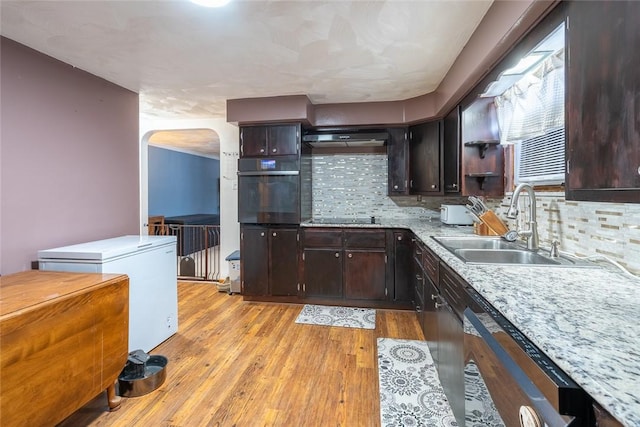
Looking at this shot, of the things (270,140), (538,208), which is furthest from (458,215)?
(270,140)

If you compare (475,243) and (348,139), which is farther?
(348,139)

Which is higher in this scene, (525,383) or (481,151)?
(481,151)

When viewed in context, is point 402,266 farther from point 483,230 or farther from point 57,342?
point 57,342

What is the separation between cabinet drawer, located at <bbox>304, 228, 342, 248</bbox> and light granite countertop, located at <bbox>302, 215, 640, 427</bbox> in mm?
1872

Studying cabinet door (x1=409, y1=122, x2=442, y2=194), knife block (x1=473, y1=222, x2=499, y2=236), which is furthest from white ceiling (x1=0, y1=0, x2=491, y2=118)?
knife block (x1=473, y1=222, x2=499, y2=236)

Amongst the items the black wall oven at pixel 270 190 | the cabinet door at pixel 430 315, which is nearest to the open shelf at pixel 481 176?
the cabinet door at pixel 430 315

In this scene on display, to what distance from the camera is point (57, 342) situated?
141 centimetres

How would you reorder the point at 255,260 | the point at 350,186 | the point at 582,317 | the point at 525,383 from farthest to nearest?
the point at 350,186 → the point at 255,260 → the point at 582,317 → the point at 525,383

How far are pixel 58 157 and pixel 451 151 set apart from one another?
337 centimetres

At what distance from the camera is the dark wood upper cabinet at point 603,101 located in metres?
0.86

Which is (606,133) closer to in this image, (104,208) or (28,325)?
(28,325)

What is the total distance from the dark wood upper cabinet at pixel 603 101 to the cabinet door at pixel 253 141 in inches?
111

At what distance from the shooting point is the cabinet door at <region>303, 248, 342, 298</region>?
11.1 ft

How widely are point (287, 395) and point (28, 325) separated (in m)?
1.39
